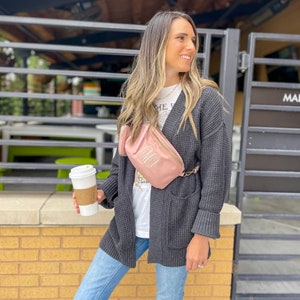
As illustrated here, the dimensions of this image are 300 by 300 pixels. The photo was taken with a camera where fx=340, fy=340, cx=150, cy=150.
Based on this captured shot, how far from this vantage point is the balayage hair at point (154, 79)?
4.75 feet

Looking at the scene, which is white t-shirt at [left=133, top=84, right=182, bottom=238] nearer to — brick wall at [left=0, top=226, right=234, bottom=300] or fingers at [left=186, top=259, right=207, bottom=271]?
fingers at [left=186, top=259, right=207, bottom=271]

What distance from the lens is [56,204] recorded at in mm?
2244

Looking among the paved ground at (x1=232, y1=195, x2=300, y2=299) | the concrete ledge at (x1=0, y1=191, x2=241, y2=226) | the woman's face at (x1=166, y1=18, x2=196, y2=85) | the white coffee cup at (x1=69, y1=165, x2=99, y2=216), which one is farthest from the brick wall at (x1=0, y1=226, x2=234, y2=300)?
the woman's face at (x1=166, y1=18, x2=196, y2=85)

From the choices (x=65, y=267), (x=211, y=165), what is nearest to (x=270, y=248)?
(x=65, y=267)

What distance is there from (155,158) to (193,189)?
23cm

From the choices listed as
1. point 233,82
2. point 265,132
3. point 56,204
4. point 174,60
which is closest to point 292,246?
point 265,132

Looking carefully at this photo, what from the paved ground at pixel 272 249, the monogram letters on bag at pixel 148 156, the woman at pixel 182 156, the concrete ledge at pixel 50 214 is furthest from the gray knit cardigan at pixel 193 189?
the paved ground at pixel 272 249

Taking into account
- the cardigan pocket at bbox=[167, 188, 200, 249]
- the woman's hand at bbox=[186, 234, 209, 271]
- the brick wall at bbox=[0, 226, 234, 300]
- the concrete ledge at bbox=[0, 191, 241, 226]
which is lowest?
the brick wall at bbox=[0, 226, 234, 300]

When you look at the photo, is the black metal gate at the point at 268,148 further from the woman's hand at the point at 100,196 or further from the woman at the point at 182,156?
the woman's hand at the point at 100,196

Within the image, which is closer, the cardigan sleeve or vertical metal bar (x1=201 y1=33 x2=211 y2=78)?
the cardigan sleeve

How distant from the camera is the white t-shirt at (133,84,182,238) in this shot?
1.52 metres

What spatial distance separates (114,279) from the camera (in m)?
1.62

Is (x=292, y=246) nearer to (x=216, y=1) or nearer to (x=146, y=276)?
(x=146, y=276)

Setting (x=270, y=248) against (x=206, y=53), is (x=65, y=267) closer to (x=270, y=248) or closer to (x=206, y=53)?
(x=206, y=53)
